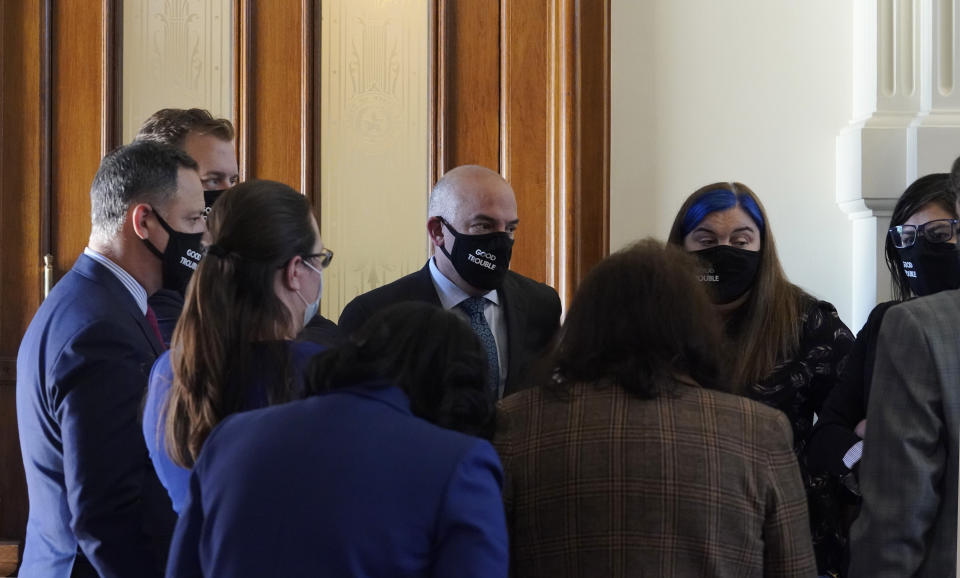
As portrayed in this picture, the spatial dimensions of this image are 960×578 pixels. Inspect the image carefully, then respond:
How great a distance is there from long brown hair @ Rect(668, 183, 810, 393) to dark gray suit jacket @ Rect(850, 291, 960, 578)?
565 millimetres

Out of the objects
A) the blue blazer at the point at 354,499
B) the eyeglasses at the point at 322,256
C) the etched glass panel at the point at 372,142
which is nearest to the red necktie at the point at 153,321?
the eyeglasses at the point at 322,256

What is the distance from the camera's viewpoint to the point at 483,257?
259cm

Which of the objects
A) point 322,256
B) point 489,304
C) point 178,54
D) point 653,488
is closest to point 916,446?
point 653,488

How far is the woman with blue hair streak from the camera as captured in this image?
239cm

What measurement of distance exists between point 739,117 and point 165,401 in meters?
2.23

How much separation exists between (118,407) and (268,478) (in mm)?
735

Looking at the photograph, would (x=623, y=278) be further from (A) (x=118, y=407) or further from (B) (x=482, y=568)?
(A) (x=118, y=407)

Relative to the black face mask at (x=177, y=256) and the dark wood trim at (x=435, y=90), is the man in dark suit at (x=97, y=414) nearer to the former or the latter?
the black face mask at (x=177, y=256)

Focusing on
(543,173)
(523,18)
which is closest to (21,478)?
(543,173)

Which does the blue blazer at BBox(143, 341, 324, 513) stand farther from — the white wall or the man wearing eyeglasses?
the white wall

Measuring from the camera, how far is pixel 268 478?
1.31 metres

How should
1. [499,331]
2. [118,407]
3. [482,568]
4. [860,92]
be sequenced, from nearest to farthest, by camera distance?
[482,568] → [118,407] → [499,331] → [860,92]

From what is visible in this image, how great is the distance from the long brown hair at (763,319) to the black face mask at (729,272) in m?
0.02

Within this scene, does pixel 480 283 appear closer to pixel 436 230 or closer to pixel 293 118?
pixel 436 230
